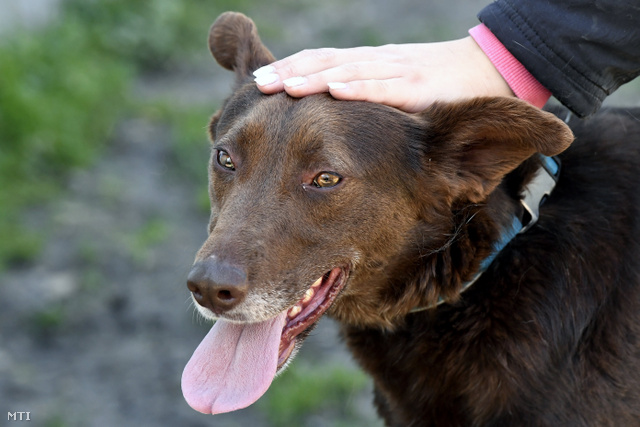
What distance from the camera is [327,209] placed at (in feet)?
8.74

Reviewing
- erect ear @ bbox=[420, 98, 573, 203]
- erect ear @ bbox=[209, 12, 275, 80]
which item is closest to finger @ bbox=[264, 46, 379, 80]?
erect ear @ bbox=[420, 98, 573, 203]

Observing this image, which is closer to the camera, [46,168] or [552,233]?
[552,233]

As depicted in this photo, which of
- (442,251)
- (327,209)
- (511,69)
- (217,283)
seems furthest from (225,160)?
(511,69)

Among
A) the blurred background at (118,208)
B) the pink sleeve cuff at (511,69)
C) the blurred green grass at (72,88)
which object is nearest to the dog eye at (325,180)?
the pink sleeve cuff at (511,69)

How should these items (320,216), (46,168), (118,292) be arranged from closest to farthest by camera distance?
(320,216) → (118,292) → (46,168)

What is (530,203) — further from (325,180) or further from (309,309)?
(309,309)

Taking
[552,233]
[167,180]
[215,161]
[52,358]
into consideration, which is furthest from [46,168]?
[552,233]

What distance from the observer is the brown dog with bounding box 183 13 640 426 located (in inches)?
102

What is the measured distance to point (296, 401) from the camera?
13.1ft

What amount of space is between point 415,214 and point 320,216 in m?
0.37

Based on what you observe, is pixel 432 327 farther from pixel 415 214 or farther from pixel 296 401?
pixel 296 401

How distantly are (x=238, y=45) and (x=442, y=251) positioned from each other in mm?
1222

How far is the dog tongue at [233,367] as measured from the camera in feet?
8.52

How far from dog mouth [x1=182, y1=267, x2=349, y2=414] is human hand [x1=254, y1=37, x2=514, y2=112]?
25.2 inches
